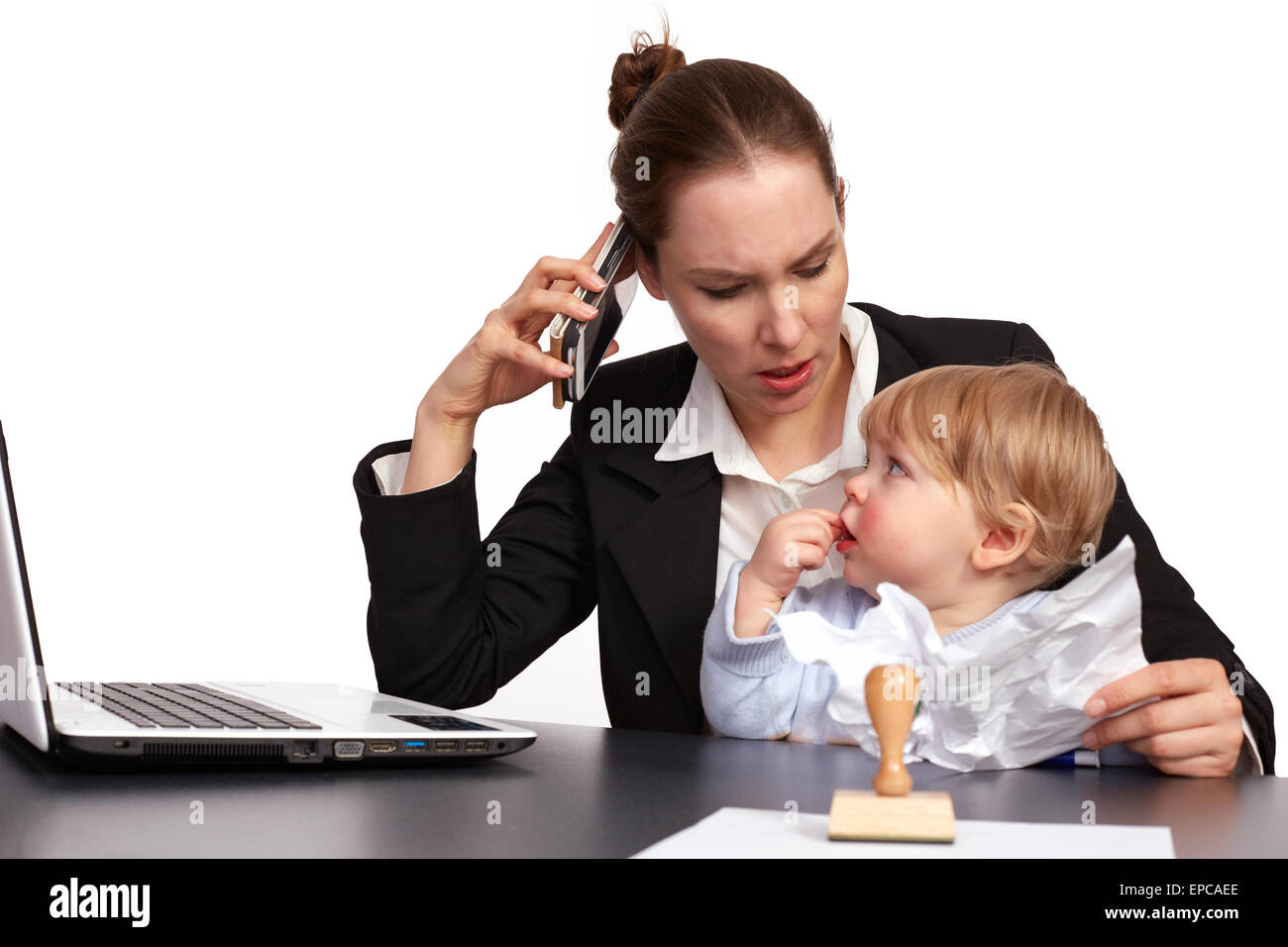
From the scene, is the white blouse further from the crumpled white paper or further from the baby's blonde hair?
the crumpled white paper

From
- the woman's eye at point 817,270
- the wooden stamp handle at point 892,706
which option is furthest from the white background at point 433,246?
the wooden stamp handle at point 892,706

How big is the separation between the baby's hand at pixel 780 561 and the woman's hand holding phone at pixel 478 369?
416 millimetres

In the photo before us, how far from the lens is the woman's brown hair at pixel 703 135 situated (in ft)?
5.44

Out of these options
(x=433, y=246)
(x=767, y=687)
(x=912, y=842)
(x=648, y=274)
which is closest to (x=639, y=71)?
(x=648, y=274)

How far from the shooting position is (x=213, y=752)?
3.35 ft

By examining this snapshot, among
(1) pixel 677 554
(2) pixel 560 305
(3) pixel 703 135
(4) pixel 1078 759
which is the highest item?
(3) pixel 703 135

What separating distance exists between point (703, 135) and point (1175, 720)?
3.03 feet

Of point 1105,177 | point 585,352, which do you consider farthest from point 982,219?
point 585,352

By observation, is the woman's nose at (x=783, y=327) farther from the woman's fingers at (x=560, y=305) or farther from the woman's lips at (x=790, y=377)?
the woman's fingers at (x=560, y=305)

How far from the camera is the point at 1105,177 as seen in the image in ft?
9.70

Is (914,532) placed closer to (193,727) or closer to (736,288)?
(736,288)

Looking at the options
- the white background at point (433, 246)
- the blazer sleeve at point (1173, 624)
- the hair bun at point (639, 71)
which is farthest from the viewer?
the white background at point (433, 246)

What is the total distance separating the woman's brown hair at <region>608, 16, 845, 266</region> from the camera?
1.66 meters

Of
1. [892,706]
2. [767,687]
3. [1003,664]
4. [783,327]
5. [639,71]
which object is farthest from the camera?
[639,71]
